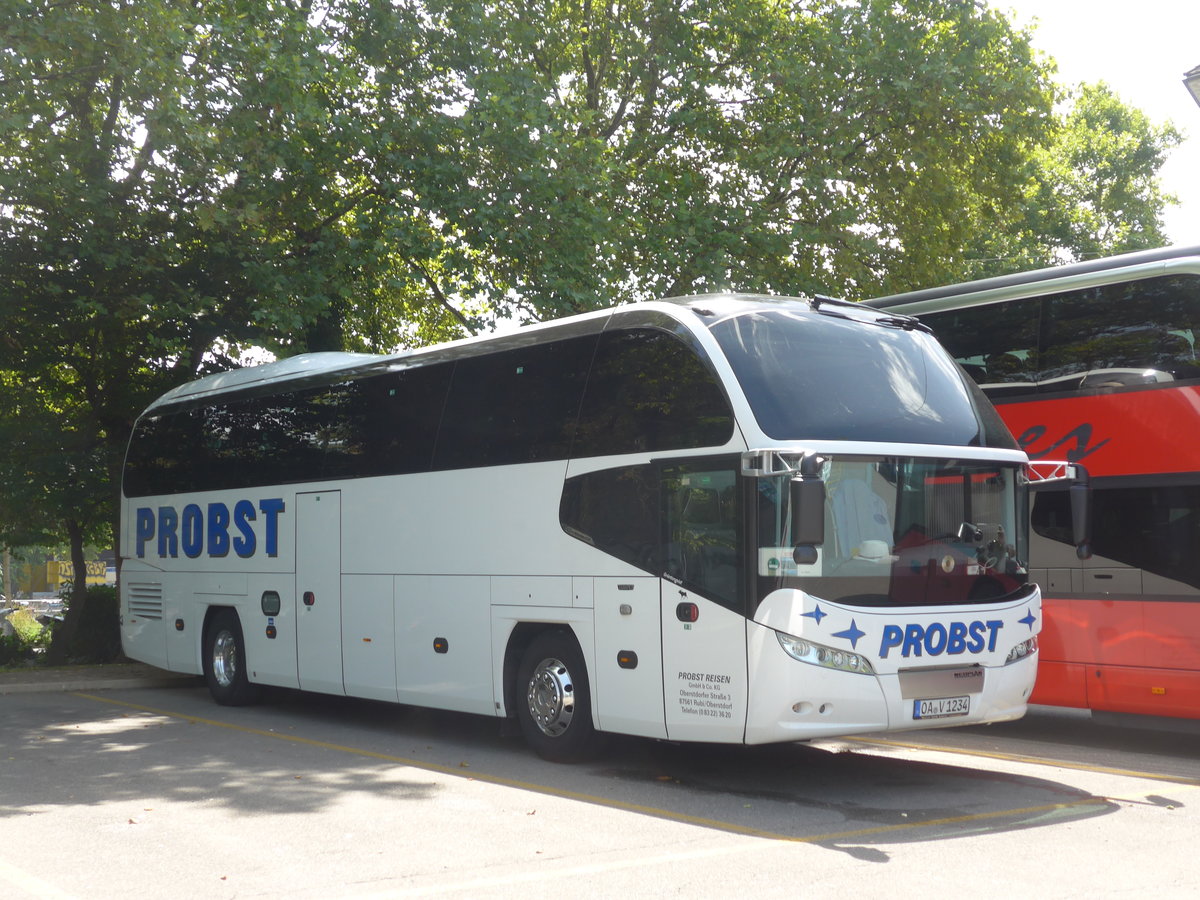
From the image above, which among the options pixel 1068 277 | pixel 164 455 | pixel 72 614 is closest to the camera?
pixel 1068 277

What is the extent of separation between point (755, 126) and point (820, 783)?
55.7ft

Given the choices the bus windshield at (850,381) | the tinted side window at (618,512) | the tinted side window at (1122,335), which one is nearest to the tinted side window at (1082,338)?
the tinted side window at (1122,335)

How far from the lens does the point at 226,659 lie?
50.0 ft

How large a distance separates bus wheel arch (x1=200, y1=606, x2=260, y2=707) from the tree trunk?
27.0 ft

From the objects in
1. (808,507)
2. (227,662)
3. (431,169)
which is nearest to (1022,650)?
(808,507)

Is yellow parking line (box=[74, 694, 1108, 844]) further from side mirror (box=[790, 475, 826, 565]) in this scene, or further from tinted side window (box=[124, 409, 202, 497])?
tinted side window (box=[124, 409, 202, 497])

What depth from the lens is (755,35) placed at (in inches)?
928

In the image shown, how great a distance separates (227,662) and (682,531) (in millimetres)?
7948

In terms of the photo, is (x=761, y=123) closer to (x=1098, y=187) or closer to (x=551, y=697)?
(x=551, y=697)

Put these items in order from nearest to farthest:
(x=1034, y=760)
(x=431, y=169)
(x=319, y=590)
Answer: (x=1034, y=760) < (x=319, y=590) < (x=431, y=169)

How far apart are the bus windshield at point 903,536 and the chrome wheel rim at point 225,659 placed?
27.7ft

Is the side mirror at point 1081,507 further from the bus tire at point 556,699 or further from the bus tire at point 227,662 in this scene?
the bus tire at point 227,662

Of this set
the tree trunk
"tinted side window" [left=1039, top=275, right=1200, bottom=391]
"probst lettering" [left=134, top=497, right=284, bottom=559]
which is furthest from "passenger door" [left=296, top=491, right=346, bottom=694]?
the tree trunk

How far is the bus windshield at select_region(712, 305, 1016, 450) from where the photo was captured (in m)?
8.89
